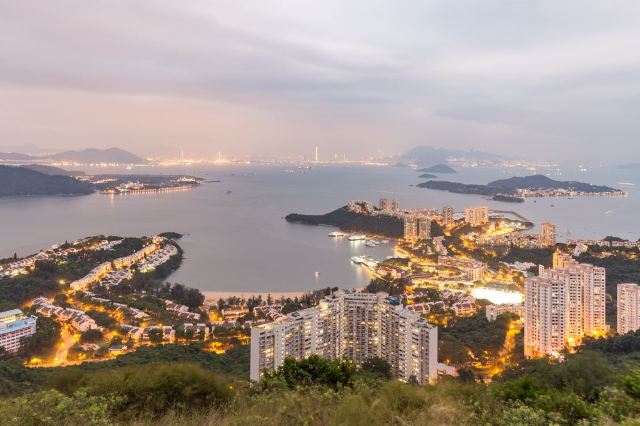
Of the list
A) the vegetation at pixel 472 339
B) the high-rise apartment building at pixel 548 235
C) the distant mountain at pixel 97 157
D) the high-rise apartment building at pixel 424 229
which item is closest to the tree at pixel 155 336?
the vegetation at pixel 472 339

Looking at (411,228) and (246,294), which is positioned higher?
(411,228)

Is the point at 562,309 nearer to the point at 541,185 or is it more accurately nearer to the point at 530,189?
the point at 530,189

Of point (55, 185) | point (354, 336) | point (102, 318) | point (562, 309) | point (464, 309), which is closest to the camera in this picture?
point (354, 336)

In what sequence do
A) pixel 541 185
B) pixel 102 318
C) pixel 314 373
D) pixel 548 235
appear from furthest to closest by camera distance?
pixel 541 185, pixel 548 235, pixel 102 318, pixel 314 373

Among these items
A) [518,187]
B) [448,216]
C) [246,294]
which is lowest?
[246,294]

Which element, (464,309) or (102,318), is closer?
(102,318)

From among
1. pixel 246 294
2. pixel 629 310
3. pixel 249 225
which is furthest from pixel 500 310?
pixel 249 225
